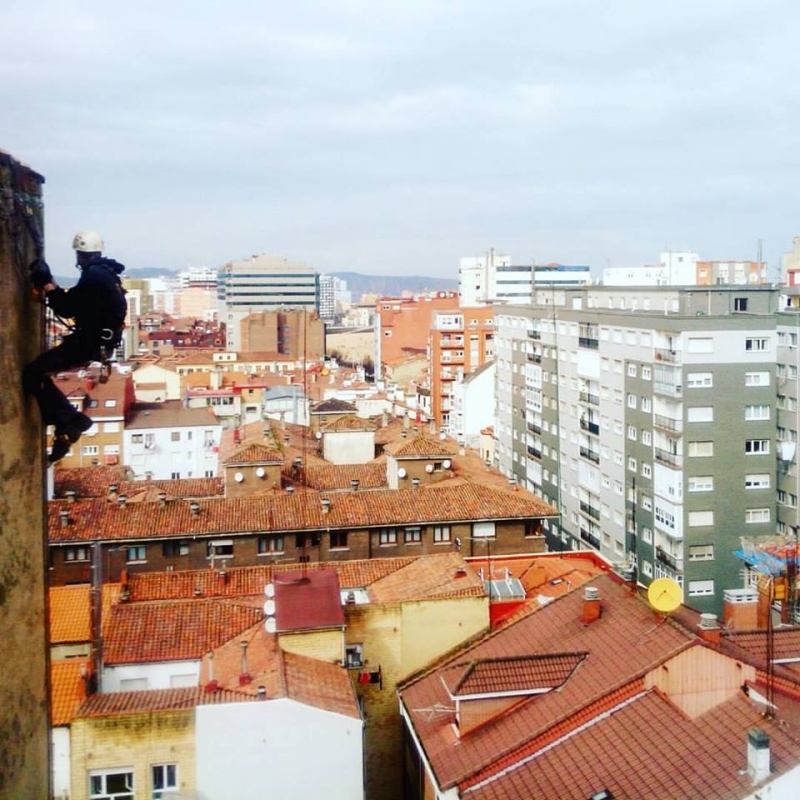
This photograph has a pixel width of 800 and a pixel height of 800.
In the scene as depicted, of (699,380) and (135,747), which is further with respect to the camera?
(699,380)

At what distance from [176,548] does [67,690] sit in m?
11.5

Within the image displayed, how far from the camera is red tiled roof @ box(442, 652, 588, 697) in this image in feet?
42.5

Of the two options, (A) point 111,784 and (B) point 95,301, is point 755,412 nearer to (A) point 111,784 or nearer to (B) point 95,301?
(A) point 111,784

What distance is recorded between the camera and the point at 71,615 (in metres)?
17.8

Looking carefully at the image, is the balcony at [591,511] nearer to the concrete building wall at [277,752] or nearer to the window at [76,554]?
the window at [76,554]

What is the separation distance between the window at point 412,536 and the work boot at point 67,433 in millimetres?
22714

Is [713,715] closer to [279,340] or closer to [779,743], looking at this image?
[779,743]

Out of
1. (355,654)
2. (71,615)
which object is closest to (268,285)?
(71,615)

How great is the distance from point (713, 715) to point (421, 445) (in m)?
19.6

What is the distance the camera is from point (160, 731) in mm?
12227

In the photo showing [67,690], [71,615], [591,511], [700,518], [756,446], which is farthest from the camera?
[591,511]

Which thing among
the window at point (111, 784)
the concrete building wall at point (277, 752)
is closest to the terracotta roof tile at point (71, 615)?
the window at point (111, 784)

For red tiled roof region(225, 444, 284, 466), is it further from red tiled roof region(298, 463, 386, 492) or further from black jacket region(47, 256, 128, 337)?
black jacket region(47, 256, 128, 337)

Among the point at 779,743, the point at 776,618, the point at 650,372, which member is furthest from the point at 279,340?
the point at 779,743
